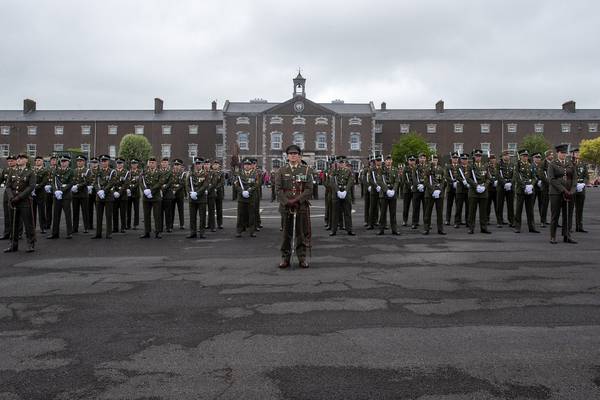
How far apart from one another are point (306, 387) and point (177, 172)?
38.2 ft

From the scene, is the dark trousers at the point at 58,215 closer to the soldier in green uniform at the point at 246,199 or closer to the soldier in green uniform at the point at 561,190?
the soldier in green uniform at the point at 246,199

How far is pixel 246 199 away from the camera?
1334cm

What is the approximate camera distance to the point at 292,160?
8828 millimetres

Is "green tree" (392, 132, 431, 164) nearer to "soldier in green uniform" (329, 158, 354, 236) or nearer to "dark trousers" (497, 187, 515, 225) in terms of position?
"dark trousers" (497, 187, 515, 225)

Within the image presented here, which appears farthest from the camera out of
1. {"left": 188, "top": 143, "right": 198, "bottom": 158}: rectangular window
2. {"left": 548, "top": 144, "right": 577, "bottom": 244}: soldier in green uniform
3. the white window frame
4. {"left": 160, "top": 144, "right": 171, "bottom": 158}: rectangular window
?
{"left": 188, "top": 143, "right": 198, "bottom": 158}: rectangular window

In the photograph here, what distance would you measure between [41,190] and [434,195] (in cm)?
1096

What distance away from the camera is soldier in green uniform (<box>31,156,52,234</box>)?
12.4 metres

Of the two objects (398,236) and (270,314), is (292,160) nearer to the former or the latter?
(270,314)

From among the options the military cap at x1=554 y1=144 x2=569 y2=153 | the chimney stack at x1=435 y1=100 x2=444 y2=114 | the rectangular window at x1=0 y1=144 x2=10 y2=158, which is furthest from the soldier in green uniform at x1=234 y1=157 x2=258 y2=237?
the rectangular window at x1=0 y1=144 x2=10 y2=158

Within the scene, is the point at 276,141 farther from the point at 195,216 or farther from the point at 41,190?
the point at 195,216

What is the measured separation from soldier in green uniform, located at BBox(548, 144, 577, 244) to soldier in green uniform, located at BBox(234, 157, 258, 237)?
7437 millimetres

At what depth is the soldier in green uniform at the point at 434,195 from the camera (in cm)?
1340

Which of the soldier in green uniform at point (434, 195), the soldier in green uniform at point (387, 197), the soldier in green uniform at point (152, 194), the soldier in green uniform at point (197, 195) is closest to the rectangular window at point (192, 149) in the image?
the soldier in green uniform at point (152, 194)

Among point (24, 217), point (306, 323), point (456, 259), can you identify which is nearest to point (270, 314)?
point (306, 323)
